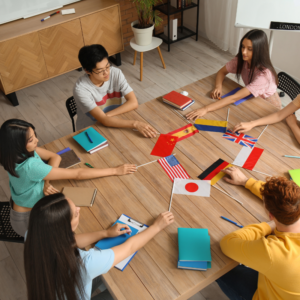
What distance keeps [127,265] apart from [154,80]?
10.2ft

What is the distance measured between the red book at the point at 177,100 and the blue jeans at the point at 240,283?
120 centimetres

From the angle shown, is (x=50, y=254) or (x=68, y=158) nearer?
(x=50, y=254)

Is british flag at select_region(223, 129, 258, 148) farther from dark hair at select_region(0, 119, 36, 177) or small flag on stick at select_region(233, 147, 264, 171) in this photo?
dark hair at select_region(0, 119, 36, 177)

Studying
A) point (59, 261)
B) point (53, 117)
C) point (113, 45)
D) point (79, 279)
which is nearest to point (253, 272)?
point (79, 279)

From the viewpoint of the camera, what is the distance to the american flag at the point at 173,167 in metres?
1.92

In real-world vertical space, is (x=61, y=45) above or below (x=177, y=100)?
below

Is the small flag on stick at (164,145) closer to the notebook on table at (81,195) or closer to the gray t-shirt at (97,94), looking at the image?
the notebook on table at (81,195)

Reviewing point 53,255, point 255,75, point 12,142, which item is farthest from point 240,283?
point 255,75

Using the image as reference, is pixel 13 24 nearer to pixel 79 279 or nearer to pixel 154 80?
pixel 154 80

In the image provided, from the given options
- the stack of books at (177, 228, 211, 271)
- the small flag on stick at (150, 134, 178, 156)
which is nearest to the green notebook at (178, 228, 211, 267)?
the stack of books at (177, 228, 211, 271)

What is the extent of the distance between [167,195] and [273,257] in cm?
67

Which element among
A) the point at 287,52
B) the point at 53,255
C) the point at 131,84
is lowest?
the point at 131,84

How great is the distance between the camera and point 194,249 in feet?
4.98

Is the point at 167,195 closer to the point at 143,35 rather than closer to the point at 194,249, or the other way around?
the point at 194,249
